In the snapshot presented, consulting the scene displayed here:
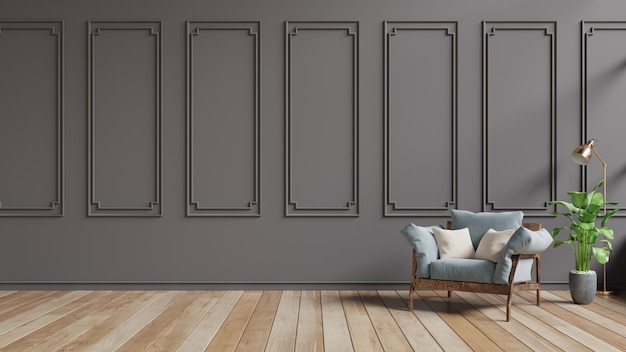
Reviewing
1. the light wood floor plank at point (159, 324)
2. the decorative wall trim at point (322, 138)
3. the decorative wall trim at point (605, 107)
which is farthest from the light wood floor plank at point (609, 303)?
the light wood floor plank at point (159, 324)

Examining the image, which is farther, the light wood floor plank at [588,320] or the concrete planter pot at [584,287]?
the concrete planter pot at [584,287]

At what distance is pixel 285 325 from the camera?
4.02 m

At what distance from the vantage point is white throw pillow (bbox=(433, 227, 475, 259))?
470 cm

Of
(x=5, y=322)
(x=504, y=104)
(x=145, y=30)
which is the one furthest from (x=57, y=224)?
(x=504, y=104)

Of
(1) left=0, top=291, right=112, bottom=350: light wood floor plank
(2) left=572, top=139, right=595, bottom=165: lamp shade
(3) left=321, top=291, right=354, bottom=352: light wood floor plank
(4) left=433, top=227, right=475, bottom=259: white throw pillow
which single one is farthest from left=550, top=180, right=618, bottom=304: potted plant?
(1) left=0, top=291, right=112, bottom=350: light wood floor plank

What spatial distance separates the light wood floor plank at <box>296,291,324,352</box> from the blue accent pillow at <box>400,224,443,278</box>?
0.83 meters

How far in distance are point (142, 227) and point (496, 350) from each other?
325cm

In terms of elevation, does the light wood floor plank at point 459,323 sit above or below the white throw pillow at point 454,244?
below

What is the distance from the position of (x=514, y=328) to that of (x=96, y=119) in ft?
12.6

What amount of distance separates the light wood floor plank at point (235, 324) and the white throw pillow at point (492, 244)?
5.85 feet

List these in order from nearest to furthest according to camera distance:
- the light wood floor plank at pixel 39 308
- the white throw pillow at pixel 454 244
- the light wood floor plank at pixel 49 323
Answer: the light wood floor plank at pixel 49 323 → the light wood floor plank at pixel 39 308 → the white throw pillow at pixel 454 244

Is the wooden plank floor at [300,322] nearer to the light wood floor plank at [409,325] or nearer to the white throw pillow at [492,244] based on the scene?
the light wood floor plank at [409,325]

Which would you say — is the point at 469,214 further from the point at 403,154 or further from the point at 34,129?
the point at 34,129

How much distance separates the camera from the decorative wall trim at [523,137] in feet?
17.6
